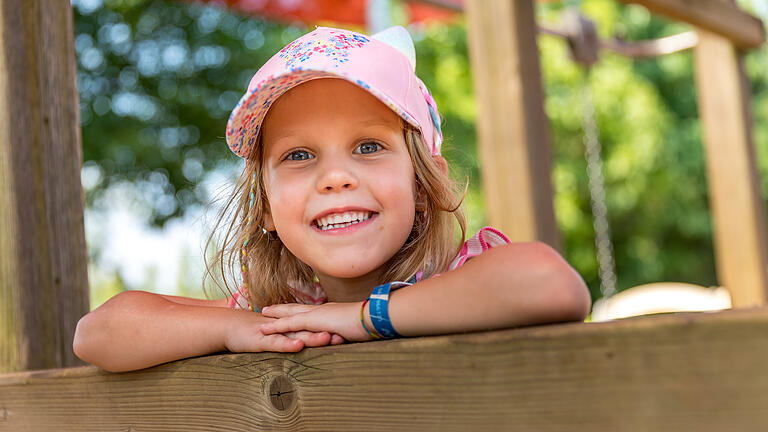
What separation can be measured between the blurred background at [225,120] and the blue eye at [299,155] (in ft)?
15.6

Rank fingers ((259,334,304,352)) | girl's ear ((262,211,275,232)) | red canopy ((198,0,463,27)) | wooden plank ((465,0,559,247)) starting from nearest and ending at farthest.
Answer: fingers ((259,334,304,352)) → girl's ear ((262,211,275,232)) → wooden plank ((465,0,559,247)) → red canopy ((198,0,463,27))

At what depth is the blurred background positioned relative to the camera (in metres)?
10.5

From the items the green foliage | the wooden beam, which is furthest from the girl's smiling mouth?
the green foliage

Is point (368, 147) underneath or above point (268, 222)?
above

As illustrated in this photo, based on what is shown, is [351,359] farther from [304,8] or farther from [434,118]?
[304,8]

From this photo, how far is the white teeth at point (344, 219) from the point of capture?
1.53 meters

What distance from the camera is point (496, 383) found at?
2.97 ft

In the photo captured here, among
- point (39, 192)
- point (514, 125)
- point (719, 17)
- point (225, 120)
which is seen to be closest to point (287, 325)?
point (39, 192)

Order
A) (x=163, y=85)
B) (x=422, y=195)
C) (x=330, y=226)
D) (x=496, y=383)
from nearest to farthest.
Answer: (x=496, y=383), (x=330, y=226), (x=422, y=195), (x=163, y=85)

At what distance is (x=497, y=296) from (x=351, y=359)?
0.20 meters

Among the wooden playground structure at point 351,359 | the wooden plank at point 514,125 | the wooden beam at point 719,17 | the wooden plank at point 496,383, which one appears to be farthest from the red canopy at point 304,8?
the wooden plank at point 496,383

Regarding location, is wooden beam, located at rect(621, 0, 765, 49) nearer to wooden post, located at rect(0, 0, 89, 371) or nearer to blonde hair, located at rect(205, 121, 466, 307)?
blonde hair, located at rect(205, 121, 466, 307)

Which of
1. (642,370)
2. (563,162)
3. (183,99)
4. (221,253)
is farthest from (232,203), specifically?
(563,162)

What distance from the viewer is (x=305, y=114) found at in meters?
1.57
